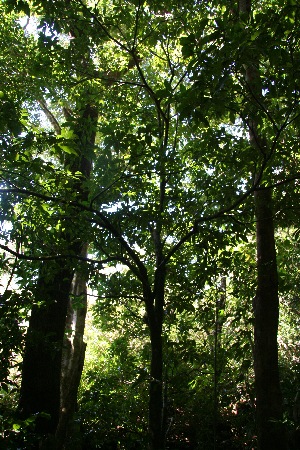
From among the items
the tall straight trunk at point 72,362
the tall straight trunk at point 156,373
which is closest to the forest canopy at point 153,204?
the tall straight trunk at point 156,373

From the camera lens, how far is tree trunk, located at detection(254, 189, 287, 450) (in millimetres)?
3592

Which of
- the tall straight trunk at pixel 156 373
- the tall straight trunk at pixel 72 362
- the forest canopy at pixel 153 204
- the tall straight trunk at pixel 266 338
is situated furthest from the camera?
the tall straight trunk at pixel 72 362

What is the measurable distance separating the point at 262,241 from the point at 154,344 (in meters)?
A: 1.85

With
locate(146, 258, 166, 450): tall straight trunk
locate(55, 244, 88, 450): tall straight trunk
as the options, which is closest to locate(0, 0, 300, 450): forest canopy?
locate(146, 258, 166, 450): tall straight trunk

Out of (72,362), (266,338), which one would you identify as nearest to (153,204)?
(266,338)

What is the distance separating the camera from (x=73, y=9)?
359 cm

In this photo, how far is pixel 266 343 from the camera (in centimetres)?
388

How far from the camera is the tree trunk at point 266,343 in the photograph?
3.59 meters

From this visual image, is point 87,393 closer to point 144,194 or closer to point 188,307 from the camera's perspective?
point 188,307

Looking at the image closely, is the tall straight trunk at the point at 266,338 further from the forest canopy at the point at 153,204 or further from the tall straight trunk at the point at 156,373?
the tall straight trunk at the point at 156,373

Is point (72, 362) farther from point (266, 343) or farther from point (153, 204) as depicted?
point (153, 204)

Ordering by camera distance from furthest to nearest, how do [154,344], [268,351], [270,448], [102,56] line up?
[102,56]
[268,351]
[270,448]
[154,344]

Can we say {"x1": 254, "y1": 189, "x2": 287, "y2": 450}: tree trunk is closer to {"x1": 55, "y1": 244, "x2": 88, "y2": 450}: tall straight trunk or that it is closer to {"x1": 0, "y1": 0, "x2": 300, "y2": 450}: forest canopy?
{"x1": 0, "y1": 0, "x2": 300, "y2": 450}: forest canopy

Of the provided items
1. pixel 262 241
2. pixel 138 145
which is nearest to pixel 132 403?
pixel 262 241
